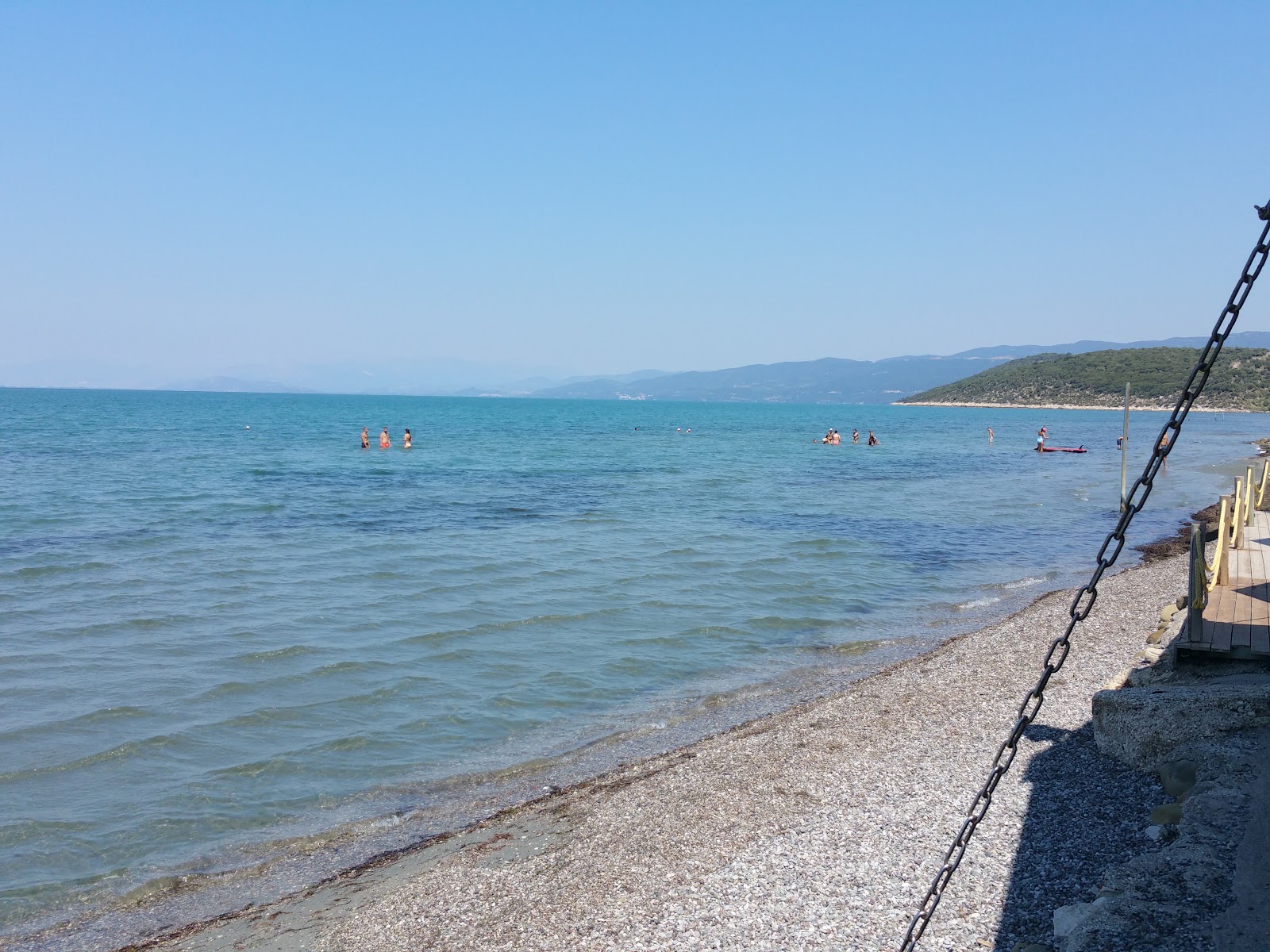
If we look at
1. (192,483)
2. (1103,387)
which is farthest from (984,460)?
(1103,387)

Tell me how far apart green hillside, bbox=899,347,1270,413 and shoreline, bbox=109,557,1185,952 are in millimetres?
114187

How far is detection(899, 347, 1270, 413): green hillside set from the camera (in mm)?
124000

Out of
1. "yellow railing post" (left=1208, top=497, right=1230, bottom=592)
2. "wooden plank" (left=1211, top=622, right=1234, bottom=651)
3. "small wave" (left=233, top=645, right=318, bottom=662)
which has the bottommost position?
"small wave" (left=233, top=645, right=318, bottom=662)

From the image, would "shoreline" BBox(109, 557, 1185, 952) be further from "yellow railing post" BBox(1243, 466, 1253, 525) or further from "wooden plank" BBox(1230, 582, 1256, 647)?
"yellow railing post" BBox(1243, 466, 1253, 525)

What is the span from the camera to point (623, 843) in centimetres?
720

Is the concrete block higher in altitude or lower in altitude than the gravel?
higher

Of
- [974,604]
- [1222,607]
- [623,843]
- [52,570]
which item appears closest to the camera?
[623,843]

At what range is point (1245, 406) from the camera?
395 ft

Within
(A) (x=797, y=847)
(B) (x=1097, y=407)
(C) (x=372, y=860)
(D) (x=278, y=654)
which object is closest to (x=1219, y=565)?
(A) (x=797, y=847)

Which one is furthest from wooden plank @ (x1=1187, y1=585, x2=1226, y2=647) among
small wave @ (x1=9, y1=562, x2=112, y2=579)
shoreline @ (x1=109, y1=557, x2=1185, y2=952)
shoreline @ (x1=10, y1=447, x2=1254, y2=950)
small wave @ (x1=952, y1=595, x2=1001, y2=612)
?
small wave @ (x1=9, y1=562, x2=112, y2=579)

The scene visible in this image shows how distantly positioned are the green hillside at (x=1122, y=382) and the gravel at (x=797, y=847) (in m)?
114

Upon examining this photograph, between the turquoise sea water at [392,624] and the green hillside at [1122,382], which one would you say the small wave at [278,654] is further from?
the green hillside at [1122,382]

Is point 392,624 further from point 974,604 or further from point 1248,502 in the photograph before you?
point 1248,502

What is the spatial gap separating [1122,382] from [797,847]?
15416 cm
